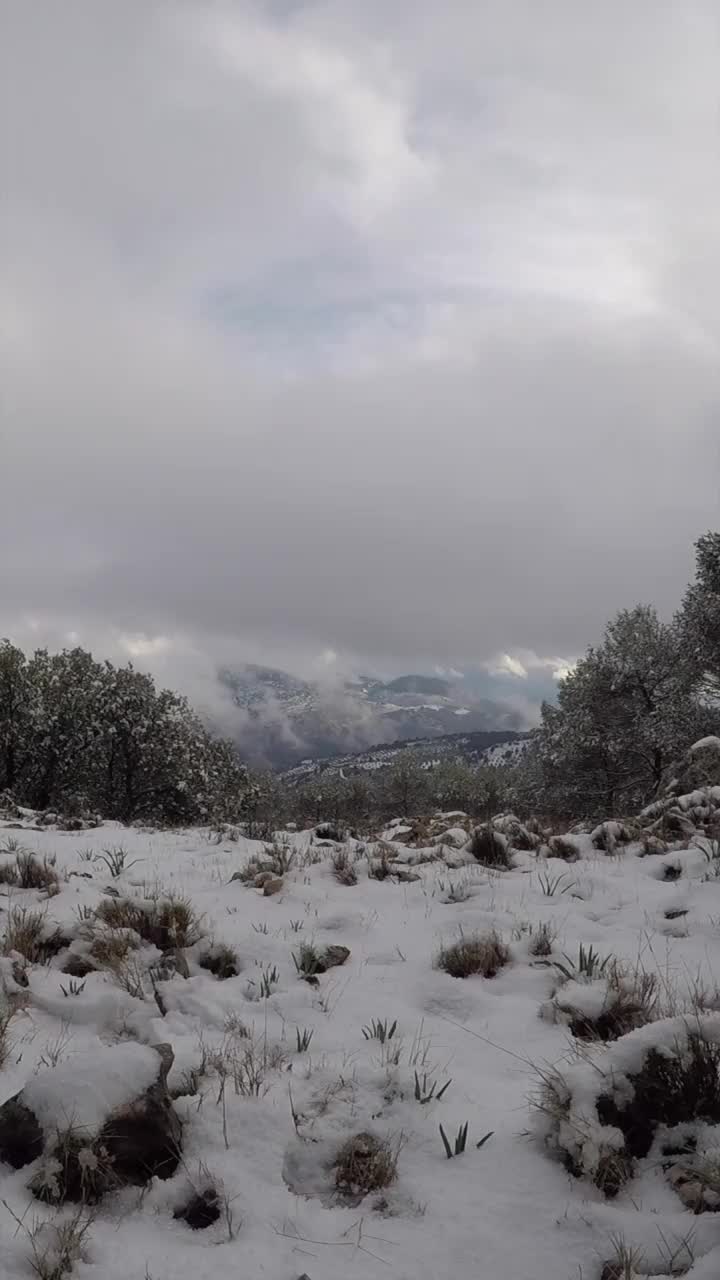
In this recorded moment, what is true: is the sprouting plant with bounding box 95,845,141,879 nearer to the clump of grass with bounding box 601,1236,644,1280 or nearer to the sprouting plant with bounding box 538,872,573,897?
the sprouting plant with bounding box 538,872,573,897

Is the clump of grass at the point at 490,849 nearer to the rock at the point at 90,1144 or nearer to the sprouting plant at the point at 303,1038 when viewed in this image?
the sprouting plant at the point at 303,1038

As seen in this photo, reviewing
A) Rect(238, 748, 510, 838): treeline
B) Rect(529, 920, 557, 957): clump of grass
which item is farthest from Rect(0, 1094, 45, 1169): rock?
Rect(238, 748, 510, 838): treeline

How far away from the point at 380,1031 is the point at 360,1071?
1.24ft

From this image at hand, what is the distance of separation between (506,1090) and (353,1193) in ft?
3.45

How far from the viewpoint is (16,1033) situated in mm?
3938

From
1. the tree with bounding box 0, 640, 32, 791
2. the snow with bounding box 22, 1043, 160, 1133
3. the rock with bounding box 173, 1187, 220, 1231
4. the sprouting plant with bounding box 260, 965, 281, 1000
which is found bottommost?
the rock with bounding box 173, 1187, 220, 1231

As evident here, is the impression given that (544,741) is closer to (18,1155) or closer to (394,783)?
(18,1155)

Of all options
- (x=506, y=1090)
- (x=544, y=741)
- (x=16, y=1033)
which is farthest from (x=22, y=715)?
(x=506, y=1090)

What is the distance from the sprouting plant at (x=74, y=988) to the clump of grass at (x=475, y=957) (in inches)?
106

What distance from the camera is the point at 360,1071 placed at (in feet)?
12.0

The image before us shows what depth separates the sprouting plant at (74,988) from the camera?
4426mm

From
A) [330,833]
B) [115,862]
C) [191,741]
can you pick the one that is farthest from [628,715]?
[115,862]

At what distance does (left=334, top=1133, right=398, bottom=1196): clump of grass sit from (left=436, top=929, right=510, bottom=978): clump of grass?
202 cm

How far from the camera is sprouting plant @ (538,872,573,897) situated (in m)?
6.69
